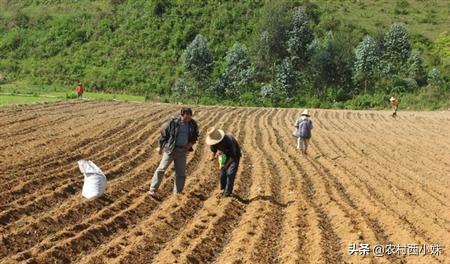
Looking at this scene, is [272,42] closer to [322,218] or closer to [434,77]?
[434,77]

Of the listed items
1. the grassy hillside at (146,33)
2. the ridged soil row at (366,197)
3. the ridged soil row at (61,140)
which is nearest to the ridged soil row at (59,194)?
the ridged soil row at (61,140)

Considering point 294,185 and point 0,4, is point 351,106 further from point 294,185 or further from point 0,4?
point 0,4

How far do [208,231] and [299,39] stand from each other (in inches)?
1657

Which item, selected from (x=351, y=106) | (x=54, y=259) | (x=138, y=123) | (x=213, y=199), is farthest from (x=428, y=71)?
(x=54, y=259)

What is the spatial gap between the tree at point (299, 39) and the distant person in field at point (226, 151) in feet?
129

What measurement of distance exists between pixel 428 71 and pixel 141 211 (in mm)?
44515

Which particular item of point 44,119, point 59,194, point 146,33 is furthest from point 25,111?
point 146,33

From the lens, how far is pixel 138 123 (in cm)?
2294

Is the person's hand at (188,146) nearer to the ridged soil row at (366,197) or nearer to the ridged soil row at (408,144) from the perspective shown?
the ridged soil row at (366,197)

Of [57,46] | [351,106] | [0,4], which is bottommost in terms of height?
[351,106]

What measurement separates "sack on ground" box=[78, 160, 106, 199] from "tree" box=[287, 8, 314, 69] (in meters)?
40.4

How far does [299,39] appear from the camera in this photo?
49188mm

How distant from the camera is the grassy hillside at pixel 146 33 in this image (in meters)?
52.2

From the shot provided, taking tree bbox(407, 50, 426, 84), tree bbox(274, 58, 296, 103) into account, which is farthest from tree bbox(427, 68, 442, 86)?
tree bbox(274, 58, 296, 103)
